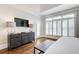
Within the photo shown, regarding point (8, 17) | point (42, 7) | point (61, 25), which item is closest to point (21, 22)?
point (8, 17)

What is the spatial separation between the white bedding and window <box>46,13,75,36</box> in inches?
4.1

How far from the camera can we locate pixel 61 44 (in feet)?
3.58

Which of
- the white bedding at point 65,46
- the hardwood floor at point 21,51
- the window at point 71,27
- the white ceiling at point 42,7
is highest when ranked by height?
the white ceiling at point 42,7

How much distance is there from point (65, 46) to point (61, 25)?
0.31m

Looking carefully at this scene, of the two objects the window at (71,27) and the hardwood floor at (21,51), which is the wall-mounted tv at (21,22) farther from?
the window at (71,27)

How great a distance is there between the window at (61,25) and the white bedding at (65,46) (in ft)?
0.35

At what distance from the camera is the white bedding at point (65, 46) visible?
97 centimetres

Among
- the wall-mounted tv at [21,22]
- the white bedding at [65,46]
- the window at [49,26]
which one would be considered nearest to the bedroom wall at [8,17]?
the wall-mounted tv at [21,22]

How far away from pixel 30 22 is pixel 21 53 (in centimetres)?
49

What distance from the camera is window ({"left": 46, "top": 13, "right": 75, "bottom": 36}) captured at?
99cm

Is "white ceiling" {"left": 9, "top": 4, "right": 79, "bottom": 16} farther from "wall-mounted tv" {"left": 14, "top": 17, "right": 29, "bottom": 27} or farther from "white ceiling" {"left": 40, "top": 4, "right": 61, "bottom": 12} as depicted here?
"wall-mounted tv" {"left": 14, "top": 17, "right": 29, "bottom": 27}

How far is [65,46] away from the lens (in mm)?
1032
